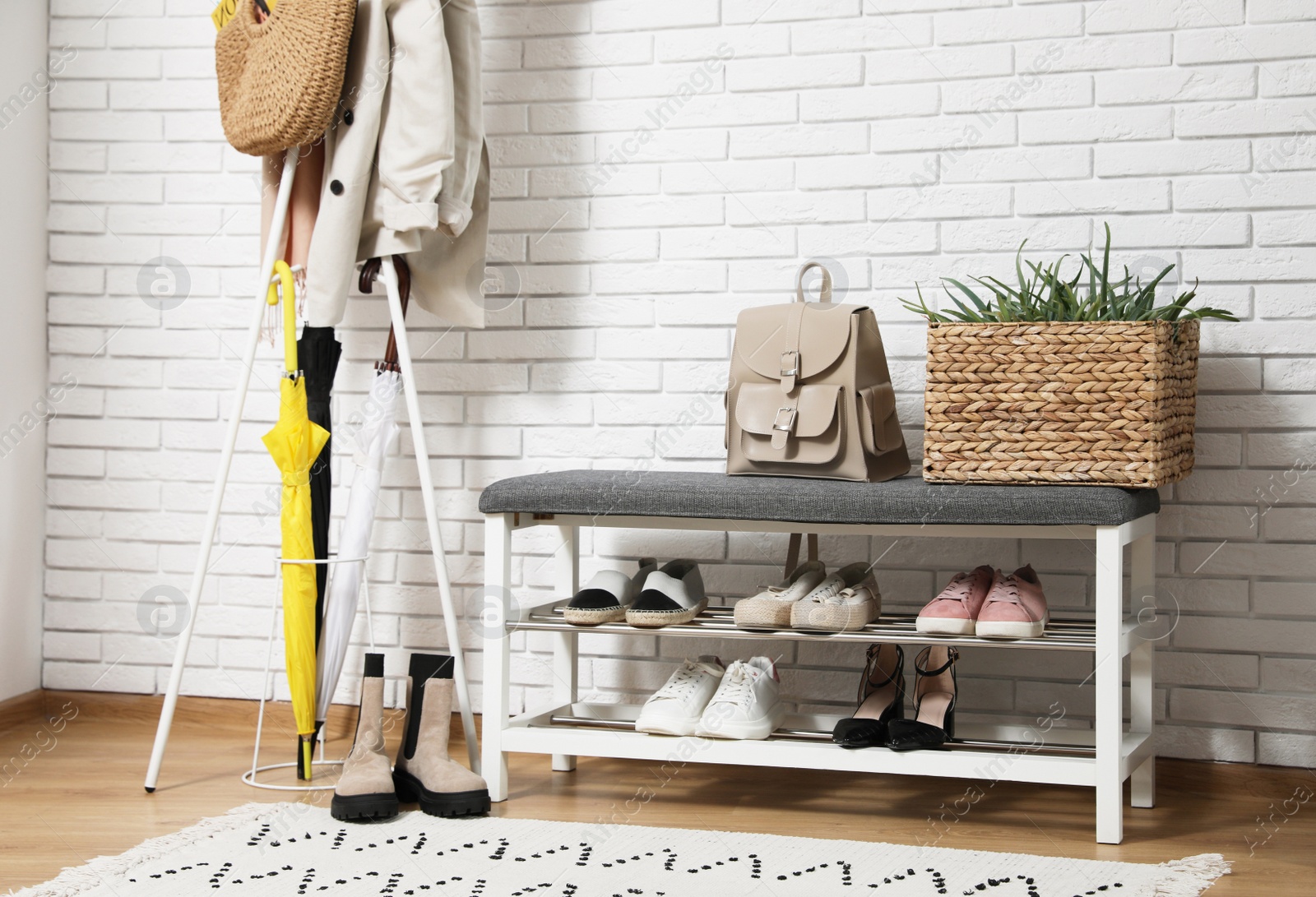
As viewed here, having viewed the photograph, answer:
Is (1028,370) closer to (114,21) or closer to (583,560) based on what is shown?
(583,560)

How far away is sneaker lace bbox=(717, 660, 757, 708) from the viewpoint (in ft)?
6.27

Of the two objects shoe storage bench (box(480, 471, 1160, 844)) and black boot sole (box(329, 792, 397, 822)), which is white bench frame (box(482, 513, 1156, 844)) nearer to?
shoe storage bench (box(480, 471, 1160, 844))

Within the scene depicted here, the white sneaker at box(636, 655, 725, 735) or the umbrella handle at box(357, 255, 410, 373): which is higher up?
the umbrella handle at box(357, 255, 410, 373)

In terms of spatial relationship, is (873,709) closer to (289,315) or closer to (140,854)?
(140,854)

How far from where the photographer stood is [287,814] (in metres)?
1.90

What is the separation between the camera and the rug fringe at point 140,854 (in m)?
1.56

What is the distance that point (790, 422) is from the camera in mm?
1935

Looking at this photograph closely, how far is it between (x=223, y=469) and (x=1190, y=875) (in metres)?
1.68

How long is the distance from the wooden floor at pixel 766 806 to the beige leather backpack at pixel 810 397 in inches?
22.2

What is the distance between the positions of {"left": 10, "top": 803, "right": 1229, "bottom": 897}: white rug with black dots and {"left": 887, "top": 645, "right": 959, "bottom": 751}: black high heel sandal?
0.16 meters

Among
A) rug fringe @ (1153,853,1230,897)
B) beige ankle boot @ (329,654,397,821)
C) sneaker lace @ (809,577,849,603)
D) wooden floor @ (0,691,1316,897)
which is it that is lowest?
wooden floor @ (0,691,1316,897)

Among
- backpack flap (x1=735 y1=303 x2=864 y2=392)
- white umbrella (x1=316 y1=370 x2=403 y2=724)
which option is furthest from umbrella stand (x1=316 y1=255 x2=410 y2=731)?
backpack flap (x1=735 y1=303 x2=864 y2=392)

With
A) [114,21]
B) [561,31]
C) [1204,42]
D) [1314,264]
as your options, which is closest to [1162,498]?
[1314,264]

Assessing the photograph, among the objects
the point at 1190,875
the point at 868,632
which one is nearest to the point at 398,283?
the point at 868,632
